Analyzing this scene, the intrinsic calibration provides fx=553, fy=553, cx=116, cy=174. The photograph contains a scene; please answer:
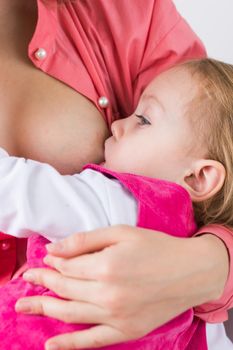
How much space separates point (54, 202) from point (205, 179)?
0.28m

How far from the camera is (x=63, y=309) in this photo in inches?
28.7

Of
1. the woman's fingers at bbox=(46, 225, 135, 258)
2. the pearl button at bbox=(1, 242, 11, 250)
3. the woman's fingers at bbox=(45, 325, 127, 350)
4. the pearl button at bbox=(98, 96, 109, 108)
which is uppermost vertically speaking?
the pearl button at bbox=(98, 96, 109, 108)

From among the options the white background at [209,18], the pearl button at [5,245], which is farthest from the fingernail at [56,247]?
the white background at [209,18]

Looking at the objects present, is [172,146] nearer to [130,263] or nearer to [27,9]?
[130,263]

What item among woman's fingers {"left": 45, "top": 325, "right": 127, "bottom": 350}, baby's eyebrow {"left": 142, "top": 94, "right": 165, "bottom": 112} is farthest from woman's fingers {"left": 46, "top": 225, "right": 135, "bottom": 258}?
baby's eyebrow {"left": 142, "top": 94, "right": 165, "bottom": 112}

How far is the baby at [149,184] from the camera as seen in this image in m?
0.79

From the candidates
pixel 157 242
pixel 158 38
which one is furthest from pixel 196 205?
pixel 158 38

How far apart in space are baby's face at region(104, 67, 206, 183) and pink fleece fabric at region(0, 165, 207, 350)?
0.09m

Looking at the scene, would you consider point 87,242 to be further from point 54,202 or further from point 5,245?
point 5,245

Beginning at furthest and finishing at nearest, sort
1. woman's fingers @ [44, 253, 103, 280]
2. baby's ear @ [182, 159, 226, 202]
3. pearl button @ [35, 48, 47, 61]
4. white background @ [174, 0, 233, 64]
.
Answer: white background @ [174, 0, 233, 64] < pearl button @ [35, 48, 47, 61] < baby's ear @ [182, 159, 226, 202] < woman's fingers @ [44, 253, 103, 280]

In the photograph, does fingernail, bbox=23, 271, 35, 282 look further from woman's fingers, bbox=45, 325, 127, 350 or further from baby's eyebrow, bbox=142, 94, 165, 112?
baby's eyebrow, bbox=142, 94, 165, 112

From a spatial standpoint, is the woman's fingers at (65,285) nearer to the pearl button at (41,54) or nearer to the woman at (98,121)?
the woman at (98,121)

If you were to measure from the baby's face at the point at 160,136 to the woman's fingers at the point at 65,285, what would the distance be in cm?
29

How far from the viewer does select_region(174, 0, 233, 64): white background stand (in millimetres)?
1647
